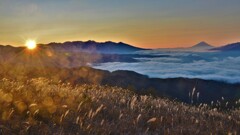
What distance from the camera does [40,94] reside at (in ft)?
28.4

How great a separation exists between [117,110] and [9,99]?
222 cm

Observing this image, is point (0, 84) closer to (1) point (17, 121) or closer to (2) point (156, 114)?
(1) point (17, 121)

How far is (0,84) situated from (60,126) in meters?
3.68

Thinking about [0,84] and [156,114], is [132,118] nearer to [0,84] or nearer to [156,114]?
[156,114]

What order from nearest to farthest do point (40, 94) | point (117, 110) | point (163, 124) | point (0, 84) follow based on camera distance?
point (163, 124)
point (117, 110)
point (40, 94)
point (0, 84)

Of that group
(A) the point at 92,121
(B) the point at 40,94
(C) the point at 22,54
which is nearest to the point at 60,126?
(A) the point at 92,121

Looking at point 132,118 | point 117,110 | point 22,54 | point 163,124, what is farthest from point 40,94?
point 22,54

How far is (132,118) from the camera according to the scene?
745 cm

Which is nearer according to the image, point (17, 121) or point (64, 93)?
point (17, 121)

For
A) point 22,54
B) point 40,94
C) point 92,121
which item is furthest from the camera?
point 22,54

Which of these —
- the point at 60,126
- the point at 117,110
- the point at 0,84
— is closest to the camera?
the point at 60,126

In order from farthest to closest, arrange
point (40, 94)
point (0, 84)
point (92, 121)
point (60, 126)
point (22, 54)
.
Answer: point (22, 54)
point (0, 84)
point (40, 94)
point (92, 121)
point (60, 126)

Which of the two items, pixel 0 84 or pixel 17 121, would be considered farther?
pixel 0 84

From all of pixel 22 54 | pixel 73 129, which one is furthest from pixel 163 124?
pixel 22 54
